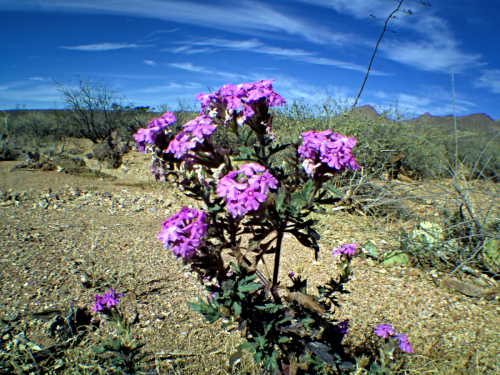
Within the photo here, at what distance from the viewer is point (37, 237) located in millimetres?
2930

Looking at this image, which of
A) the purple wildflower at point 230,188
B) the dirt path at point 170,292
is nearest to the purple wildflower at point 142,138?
the purple wildflower at point 230,188

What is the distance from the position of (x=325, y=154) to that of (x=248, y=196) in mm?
321

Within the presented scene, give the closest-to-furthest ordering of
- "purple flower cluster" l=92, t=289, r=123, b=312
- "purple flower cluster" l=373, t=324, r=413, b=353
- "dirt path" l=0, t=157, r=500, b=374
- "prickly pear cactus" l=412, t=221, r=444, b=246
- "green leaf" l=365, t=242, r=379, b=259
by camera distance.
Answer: "purple flower cluster" l=92, t=289, r=123, b=312 → "purple flower cluster" l=373, t=324, r=413, b=353 → "dirt path" l=0, t=157, r=500, b=374 → "prickly pear cactus" l=412, t=221, r=444, b=246 → "green leaf" l=365, t=242, r=379, b=259

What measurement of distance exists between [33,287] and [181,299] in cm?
109

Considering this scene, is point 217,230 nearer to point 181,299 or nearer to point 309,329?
point 309,329

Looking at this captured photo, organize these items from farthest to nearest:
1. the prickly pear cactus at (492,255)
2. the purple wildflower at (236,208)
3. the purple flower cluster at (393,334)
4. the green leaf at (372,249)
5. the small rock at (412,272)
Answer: the green leaf at (372,249) → the small rock at (412,272) → the prickly pear cactus at (492,255) → the purple flower cluster at (393,334) → the purple wildflower at (236,208)

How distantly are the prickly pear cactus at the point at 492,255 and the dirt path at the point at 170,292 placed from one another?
44cm

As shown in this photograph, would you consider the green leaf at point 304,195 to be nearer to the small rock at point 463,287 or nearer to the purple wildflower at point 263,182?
the purple wildflower at point 263,182

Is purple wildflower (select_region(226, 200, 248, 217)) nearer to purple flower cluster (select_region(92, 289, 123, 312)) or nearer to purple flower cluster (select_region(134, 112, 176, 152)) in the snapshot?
purple flower cluster (select_region(134, 112, 176, 152))

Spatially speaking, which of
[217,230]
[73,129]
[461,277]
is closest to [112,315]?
[217,230]

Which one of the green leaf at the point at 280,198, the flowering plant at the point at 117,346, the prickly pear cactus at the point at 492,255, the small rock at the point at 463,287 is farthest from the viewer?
the prickly pear cactus at the point at 492,255

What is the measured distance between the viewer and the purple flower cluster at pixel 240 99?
1.11 metres

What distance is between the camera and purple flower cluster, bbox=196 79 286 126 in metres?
1.11

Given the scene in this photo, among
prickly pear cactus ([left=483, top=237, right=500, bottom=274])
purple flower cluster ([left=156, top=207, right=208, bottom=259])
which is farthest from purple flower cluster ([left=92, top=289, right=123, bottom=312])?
prickly pear cactus ([left=483, top=237, right=500, bottom=274])
